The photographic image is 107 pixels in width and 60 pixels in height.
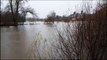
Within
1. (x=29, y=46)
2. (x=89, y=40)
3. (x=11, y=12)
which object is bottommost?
(x=11, y=12)

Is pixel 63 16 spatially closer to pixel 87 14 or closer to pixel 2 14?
pixel 87 14

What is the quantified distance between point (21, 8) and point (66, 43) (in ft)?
120

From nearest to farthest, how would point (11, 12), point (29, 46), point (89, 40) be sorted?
1. point (89, 40)
2. point (29, 46)
3. point (11, 12)

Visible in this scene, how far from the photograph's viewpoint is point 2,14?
37406 millimetres

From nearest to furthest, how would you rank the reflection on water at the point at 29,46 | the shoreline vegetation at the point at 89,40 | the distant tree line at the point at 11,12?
the shoreline vegetation at the point at 89,40
the reflection on water at the point at 29,46
the distant tree line at the point at 11,12

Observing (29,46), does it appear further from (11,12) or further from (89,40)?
(11,12)

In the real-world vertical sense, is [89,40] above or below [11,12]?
above

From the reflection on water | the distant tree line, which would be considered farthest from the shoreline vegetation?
the distant tree line

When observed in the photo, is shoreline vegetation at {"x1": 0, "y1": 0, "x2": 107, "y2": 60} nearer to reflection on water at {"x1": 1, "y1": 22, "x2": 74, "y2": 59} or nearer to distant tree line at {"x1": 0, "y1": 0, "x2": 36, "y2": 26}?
reflection on water at {"x1": 1, "y1": 22, "x2": 74, "y2": 59}

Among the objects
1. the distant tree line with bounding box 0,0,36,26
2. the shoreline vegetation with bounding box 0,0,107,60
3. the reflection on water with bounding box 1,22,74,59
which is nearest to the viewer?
the shoreline vegetation with bounding box 0,0,107,60

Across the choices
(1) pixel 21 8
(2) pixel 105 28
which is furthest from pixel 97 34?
(1) pixel 21 8

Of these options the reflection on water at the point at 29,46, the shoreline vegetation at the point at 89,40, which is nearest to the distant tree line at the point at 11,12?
the reflection on water at the point at 29,46

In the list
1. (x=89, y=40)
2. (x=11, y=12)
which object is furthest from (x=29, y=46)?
(x=11, y=12)

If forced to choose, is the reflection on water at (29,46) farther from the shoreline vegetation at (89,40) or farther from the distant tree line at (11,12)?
the distant tree line at (11,12)
